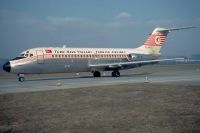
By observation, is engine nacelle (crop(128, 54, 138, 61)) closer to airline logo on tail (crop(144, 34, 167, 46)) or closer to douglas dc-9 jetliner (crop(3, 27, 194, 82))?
douglas dc-9 jetliner (crop(3, 27, 194, 82))

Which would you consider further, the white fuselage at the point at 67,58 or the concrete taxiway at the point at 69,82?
the white fuselage at the point at 67,58

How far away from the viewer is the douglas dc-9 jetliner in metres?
34.5

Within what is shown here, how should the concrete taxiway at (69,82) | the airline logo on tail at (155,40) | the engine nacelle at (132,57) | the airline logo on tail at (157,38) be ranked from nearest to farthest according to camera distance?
the concrete taxiway at (69,82), the engine nacelle at (132,57), the airline logo on tail at (157,38), the airline logo on tail at (155,40)

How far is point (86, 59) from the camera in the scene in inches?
1571

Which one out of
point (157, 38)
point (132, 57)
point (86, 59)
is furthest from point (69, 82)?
point (157, 38)

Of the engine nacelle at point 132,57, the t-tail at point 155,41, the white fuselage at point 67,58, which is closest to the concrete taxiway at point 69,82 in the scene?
the white fuselage at point 67,58

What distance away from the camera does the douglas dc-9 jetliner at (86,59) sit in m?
34.5

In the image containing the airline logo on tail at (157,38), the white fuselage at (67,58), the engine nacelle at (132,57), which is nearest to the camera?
the white fuselage at (67,58)

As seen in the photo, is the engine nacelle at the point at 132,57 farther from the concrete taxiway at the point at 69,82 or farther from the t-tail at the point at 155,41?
the concrete taxiway at the point at 69,82

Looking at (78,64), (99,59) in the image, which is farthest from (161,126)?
(99,59)

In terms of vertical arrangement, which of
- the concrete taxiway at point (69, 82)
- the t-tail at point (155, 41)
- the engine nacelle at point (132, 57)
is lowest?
the concrete taxiway at point (69, 82)

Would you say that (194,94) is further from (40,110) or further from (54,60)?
(54,60)

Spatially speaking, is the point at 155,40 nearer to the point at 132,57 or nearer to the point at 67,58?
the point at 132,57

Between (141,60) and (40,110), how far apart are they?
31.9 metres
